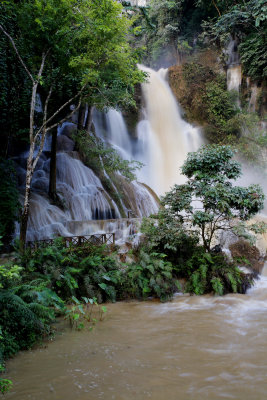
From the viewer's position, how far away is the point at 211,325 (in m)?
5.98

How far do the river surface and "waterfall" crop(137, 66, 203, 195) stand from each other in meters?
17.0

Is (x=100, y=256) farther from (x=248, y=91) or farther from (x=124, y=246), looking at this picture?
(x=248, y=91)

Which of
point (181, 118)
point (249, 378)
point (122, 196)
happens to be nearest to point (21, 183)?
point (122, 196)

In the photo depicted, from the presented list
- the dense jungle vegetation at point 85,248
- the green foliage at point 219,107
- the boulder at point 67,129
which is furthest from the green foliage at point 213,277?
the green foliage at point 219,107

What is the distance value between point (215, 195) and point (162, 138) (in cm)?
1802

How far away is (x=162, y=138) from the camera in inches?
1034

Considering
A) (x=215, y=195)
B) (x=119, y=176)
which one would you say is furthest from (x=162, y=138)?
(x=215, y=195)

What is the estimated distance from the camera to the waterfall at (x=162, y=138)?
24359 millimetres

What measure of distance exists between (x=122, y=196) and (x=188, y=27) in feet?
85.3

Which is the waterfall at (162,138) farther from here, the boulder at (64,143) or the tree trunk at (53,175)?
the tree trunk at (53,175)

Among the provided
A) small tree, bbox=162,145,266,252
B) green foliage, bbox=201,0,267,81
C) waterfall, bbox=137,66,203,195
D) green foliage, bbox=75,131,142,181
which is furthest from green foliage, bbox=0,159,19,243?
green foliage, bbox=201,0,267,81

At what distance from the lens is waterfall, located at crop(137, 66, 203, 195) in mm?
24359

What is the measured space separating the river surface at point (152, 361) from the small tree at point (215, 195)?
327cm

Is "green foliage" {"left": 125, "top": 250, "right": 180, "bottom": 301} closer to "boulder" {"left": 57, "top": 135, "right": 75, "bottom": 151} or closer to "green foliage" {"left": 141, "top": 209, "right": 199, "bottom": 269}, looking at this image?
"green foliage" {"left": 141, "top": 209, "right": 199, "bottom": 269}
